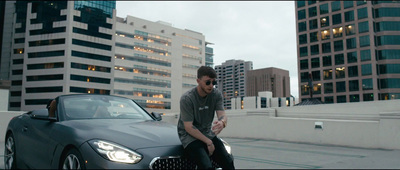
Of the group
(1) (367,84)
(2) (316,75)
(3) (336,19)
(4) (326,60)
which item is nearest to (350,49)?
(4) (326,60)

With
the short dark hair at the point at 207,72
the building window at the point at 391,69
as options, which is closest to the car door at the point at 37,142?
the short dark hair at the point at 207,72

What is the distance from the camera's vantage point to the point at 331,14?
2842 inches

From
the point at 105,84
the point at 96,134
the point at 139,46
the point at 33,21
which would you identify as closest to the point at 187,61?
the point at 139,46

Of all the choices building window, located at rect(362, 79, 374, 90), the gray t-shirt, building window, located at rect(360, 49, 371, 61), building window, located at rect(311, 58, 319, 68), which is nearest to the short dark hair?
the gray t-shirt

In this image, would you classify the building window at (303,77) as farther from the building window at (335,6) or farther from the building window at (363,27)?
the building window at (335,6)

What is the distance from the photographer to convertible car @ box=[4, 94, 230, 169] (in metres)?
3.07

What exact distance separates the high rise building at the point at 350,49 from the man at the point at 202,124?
215 feet

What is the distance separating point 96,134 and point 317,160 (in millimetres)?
5545

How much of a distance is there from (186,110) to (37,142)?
224 cm

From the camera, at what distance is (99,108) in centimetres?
445

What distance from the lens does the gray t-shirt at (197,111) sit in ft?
10.9

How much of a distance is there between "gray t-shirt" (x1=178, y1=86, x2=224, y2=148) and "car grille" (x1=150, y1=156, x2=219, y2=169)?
18 centimetres

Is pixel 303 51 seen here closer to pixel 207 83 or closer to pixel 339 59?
pixel 339 59

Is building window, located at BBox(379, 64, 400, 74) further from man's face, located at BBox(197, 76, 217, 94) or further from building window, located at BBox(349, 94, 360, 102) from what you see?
man's face, located at BBox(197, 76, 217, 94)
